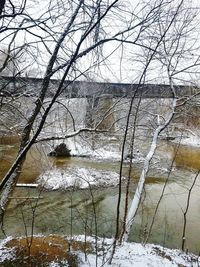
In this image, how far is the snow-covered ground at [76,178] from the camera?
13359mm

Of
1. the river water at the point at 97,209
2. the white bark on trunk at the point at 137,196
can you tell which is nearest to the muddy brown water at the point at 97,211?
the river water at the point at 97,209

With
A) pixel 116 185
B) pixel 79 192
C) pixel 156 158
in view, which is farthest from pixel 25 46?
pixel 156 158

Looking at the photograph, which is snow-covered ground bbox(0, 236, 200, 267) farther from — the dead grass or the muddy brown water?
the muddy brown water

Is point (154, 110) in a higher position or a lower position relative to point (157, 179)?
higher

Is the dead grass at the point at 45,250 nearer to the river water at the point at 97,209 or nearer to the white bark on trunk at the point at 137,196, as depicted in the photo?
the river water at the point at 97,209

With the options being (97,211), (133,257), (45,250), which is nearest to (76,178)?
(97,211)

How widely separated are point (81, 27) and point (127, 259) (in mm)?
4309

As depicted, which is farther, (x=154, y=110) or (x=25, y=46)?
(x=154, y=110)

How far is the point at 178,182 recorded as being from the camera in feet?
47.3

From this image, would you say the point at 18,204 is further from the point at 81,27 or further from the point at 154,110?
the point at 81,27

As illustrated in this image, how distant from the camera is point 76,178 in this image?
13406 millimetres

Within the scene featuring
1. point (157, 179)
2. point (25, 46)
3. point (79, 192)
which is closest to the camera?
point (25, 46)

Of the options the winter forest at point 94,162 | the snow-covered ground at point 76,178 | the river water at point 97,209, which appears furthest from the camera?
the snow-covered ground at point 76,178

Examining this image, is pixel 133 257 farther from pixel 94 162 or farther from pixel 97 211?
pixel 94 162
